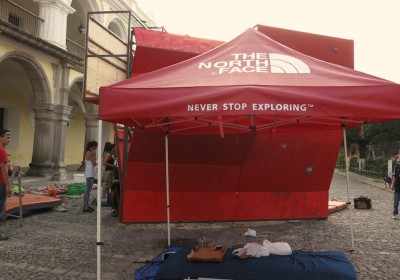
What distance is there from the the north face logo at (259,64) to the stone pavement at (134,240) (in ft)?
9.07

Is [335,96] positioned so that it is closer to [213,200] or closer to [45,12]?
[213,200]

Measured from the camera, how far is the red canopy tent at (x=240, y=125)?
4000mm

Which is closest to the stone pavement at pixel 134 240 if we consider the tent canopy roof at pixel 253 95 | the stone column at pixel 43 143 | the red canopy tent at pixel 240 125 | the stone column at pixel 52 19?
the red canopy tent at pixel 240 125

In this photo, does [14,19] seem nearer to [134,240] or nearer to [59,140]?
[59,140]

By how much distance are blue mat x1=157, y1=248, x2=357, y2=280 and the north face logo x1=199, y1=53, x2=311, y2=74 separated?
7.30 ft

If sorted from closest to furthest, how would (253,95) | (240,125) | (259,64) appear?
(253,95) → (259,64) → (240,125)

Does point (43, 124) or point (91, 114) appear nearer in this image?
point (43, 124)

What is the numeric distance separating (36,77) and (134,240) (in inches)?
476

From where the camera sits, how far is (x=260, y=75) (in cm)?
439

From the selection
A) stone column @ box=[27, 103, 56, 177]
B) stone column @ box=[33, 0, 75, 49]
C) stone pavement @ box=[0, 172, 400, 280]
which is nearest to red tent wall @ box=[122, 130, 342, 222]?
stone pavement @ box=[0, 172, 400, 280]

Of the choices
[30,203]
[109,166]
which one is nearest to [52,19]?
[109,166]

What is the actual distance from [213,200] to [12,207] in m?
4.24

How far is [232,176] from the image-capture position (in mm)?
8047

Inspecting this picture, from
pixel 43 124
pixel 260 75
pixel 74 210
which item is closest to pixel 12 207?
pixel 74 210
